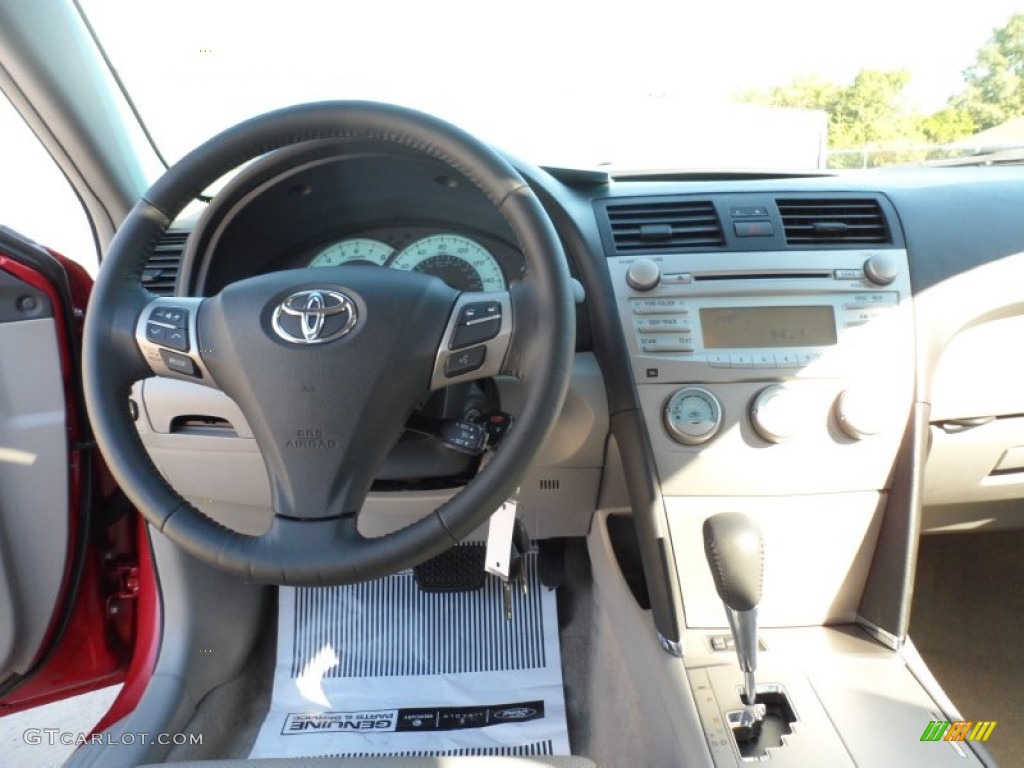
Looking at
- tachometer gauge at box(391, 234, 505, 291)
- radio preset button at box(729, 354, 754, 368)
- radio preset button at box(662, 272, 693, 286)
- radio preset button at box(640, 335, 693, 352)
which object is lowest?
radio preset button at box(729, 354, 754, 368)

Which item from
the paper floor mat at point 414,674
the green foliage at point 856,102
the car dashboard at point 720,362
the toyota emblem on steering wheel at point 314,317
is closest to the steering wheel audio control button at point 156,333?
the toyota emblem on steering wheel at point 314,317

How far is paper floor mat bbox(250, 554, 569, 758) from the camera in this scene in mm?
1607

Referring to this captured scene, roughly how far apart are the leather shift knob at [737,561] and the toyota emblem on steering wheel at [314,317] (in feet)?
1.94

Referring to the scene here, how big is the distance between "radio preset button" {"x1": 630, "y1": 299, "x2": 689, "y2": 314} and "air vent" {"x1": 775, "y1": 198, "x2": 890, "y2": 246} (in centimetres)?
24

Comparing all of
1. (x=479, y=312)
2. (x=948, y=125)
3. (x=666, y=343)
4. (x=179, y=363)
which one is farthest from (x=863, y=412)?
(x=948, y=125)

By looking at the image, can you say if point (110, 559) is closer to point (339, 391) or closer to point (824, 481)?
point (339, 391)

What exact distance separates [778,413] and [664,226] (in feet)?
1.29

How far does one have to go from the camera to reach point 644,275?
1.29 m

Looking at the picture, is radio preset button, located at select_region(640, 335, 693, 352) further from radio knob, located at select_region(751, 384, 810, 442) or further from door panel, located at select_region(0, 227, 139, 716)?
door panel, located at select_region(0, 227, 139, 716)

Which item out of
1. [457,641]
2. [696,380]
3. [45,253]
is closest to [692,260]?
[696,380]

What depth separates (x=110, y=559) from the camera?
66.4 inches

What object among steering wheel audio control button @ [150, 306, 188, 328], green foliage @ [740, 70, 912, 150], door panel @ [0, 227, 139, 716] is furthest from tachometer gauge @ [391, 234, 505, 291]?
green foliage @ [740, 70, 912, 150]

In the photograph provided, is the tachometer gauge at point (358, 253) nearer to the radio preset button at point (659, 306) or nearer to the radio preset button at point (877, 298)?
the radio preset button at point (659, 306)

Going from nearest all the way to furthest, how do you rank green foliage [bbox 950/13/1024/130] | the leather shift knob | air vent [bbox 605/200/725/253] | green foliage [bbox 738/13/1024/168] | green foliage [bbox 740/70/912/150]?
1. the leather shift knob
2. air vent [bbox 605/200/725/253]
3. green foliage [bbox 738/13/1024/168]
4. green foliage [bbox 950/13/1024/130]
5. green foliage [bbox 740/70/912/150]
